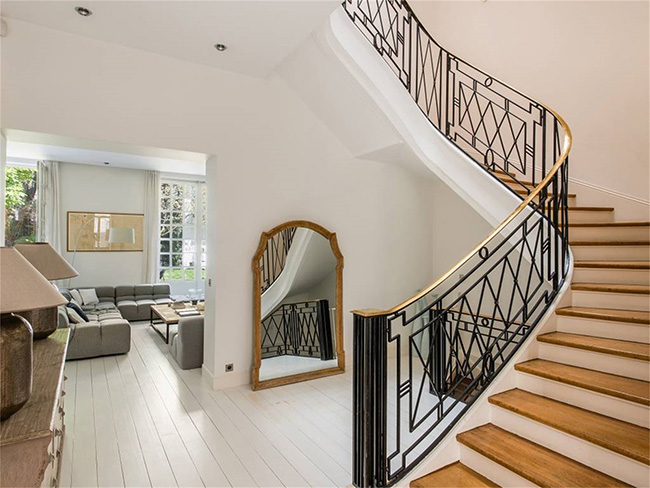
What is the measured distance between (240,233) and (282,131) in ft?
4.25

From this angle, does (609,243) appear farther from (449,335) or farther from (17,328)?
(17,328)

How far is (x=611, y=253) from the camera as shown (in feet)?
10.5

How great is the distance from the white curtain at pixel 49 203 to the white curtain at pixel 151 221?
163 cm

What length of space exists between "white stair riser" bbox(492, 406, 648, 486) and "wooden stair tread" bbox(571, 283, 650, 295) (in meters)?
1.23

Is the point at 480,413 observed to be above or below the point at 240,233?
below

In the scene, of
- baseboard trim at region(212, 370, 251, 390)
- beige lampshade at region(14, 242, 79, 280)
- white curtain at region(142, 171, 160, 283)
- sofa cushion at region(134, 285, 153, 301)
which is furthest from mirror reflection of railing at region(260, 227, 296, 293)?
white curtain at region(142, 171, 160, 283)

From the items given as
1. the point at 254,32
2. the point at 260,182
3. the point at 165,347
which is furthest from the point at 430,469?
the point at 165,347

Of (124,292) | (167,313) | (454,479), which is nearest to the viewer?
(454,479)

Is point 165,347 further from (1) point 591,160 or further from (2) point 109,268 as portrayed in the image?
(1) point 591,160

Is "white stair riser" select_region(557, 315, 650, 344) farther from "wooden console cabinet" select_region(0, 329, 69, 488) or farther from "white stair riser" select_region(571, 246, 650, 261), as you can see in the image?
"wooden console cabinet" select_region(0, 329, 69, 488)

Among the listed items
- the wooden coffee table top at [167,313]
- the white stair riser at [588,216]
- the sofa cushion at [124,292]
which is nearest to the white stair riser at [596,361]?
the white stair riser at [588,216]

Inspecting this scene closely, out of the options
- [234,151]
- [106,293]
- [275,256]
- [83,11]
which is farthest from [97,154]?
[275,256]

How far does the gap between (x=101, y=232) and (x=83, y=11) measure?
20.0ft

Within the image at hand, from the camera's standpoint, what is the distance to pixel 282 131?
431 centimetres
